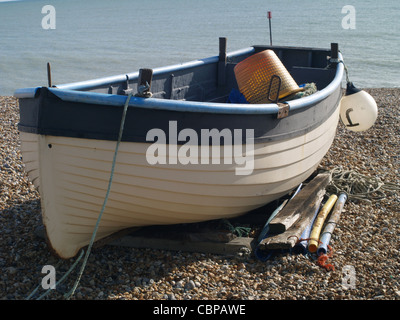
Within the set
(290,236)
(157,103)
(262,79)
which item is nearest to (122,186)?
(157,103)

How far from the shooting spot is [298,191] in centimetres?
530

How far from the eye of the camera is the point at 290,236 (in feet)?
13.8

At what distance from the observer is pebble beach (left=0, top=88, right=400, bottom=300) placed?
379 centimetres

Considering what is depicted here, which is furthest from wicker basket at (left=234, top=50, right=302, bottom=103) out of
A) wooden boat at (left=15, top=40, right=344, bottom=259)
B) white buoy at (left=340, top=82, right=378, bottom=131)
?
white buoy at (left=340, top=82, right=378, bottom=131)

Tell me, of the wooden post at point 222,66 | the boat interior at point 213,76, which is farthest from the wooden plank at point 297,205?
the wooden post at point 222,66

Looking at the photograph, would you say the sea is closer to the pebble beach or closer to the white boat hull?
the pebble beach

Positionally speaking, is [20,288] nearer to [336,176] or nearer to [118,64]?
[336,176]

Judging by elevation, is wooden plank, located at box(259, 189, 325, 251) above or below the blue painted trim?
below

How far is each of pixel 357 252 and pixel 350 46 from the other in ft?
75.2

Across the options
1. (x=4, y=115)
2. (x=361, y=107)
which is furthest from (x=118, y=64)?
(x=361, y=107)

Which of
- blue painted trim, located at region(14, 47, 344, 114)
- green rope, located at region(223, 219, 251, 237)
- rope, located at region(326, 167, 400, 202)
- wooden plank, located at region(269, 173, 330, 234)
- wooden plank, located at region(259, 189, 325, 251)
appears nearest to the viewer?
blue painted trim, located at region(14, 47, 344, 114)

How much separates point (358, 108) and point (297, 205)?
2563 millimetres

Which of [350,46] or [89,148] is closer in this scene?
[89,148]

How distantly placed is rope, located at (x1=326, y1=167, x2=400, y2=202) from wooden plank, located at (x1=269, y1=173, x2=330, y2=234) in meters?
0.23
